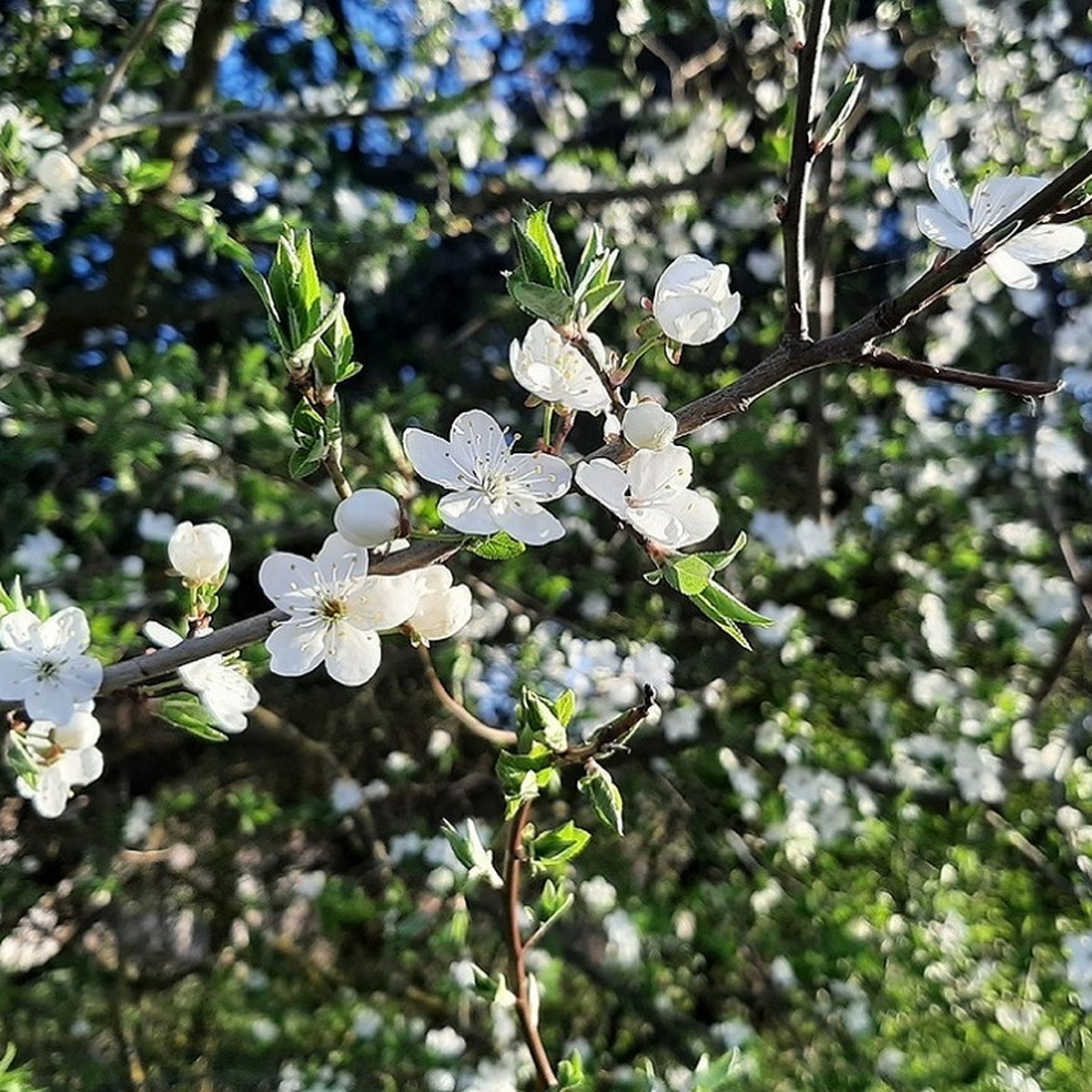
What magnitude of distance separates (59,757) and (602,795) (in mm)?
530

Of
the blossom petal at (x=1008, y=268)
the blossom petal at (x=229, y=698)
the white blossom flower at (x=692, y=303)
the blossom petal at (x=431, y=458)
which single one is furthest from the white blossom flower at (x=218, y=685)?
the blossom petal at (x=1008, y=268)

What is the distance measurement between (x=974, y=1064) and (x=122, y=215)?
2.54 meters

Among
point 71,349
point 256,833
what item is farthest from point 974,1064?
point 71,349

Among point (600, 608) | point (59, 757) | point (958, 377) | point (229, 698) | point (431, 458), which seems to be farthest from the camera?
point (600, 608)

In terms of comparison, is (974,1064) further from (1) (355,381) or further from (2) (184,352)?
(1) (355,381)

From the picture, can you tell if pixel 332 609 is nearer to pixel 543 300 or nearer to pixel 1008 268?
pixel 543 300

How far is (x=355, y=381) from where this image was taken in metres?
3.58

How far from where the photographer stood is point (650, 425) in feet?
2.50

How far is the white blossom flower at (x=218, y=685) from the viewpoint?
0.92 metres

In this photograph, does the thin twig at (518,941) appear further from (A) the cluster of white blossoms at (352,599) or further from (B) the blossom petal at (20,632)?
(B) the blossom petal at (20,632)

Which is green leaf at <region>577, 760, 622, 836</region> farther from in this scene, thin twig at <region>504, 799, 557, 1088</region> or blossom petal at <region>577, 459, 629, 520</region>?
blossom petal at <region>577, 459, 629, 520</region>

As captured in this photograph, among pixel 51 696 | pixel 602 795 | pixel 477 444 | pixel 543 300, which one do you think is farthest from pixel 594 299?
pixel 51 696

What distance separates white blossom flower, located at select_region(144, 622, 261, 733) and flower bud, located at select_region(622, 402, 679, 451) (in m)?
0.38

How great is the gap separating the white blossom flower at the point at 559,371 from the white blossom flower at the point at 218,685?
0.32 meters
